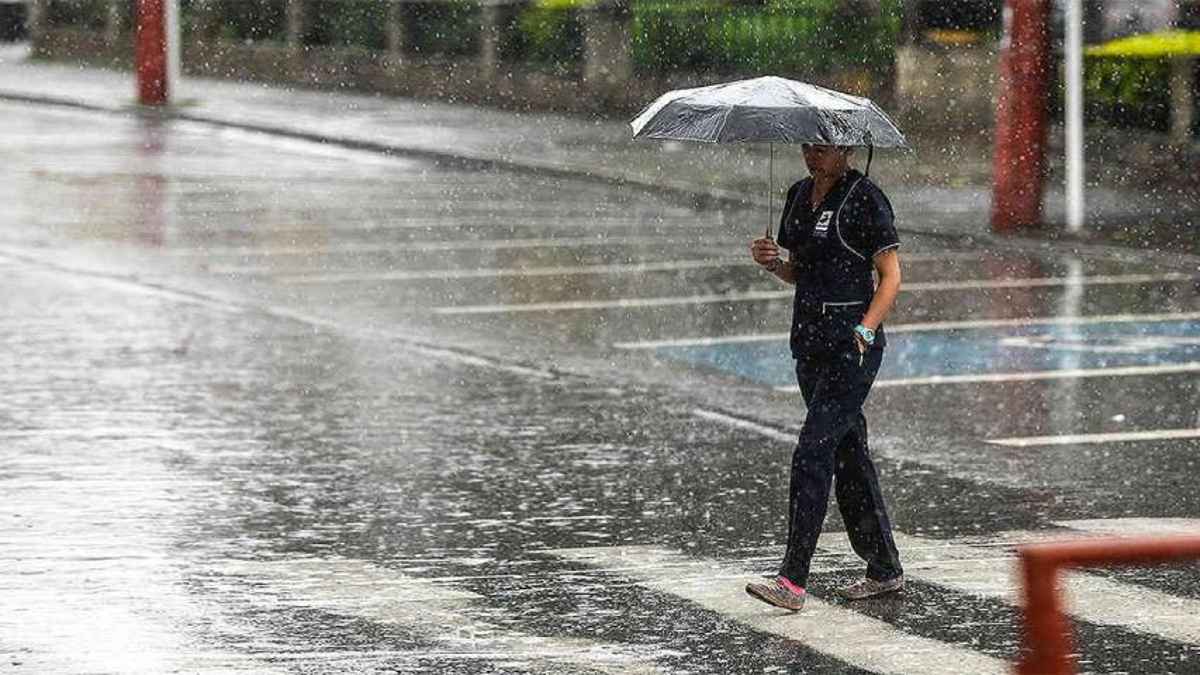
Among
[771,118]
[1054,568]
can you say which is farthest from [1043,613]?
[771,118]

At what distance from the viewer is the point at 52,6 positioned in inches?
1837

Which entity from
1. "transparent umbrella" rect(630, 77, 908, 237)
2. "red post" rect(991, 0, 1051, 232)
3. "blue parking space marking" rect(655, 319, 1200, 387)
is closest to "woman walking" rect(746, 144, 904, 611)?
"transparent umbrella" rect(630, 77, 908, 237)

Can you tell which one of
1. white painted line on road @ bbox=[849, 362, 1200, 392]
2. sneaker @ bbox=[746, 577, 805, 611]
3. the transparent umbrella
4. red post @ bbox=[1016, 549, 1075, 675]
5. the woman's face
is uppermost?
the transparent umbrella

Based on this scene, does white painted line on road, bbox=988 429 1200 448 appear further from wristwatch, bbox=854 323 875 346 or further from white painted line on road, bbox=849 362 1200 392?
wristwatch, bbox=854 323 875 346

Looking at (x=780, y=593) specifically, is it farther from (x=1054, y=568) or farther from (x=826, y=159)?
(x=1054, y=568)

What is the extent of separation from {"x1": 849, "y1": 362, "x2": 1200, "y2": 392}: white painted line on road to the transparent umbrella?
486 centimetres

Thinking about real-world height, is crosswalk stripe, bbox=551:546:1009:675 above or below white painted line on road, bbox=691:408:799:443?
above

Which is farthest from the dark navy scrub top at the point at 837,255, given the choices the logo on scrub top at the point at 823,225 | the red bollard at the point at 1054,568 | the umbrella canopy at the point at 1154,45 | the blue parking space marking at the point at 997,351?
the umbrella canopy at the point at 1154,45

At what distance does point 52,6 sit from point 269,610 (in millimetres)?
39299

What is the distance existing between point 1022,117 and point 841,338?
13195mm

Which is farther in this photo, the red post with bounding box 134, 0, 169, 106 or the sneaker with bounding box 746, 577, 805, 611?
the red post with bounding box 134, 0, 169, 106

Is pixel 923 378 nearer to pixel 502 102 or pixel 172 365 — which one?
pixel 172 365

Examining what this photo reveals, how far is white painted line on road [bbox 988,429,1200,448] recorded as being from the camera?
12523 mm

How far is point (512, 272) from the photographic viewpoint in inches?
767
